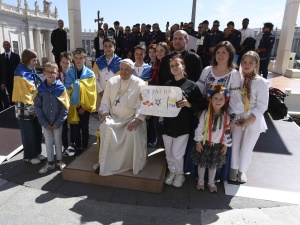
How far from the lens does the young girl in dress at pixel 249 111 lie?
3128 millimetres

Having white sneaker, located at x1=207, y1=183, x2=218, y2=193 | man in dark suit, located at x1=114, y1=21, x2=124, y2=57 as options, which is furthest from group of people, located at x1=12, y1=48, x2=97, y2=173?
man in dark suit, located at x1=114, y1=21, x2=124, y2=57

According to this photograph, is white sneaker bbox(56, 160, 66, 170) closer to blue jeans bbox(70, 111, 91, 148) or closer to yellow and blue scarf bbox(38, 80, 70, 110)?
blue jeans bbox(70, 111, 91, 148)

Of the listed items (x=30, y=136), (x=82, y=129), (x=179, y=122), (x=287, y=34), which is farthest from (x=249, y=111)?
(x=287, y=34)

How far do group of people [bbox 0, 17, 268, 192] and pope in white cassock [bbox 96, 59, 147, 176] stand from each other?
0.01 metres

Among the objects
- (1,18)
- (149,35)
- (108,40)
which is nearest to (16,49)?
(1,18)

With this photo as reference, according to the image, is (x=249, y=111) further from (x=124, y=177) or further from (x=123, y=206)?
(x=123, y=206)

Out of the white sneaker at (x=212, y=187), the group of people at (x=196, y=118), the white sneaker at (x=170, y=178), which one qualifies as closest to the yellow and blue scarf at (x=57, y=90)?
the group of people at (x=196, y=118)

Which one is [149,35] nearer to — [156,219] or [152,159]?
[152,159]

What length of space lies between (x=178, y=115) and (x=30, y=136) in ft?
8.00

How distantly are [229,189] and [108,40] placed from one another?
3161 mm

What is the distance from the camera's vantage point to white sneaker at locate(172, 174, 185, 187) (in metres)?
3.41

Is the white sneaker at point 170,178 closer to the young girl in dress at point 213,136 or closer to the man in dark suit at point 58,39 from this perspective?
the young girl in dress at point 213,136

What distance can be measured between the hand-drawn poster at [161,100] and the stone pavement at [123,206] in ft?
3.63

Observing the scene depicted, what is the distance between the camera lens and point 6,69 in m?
6.62
